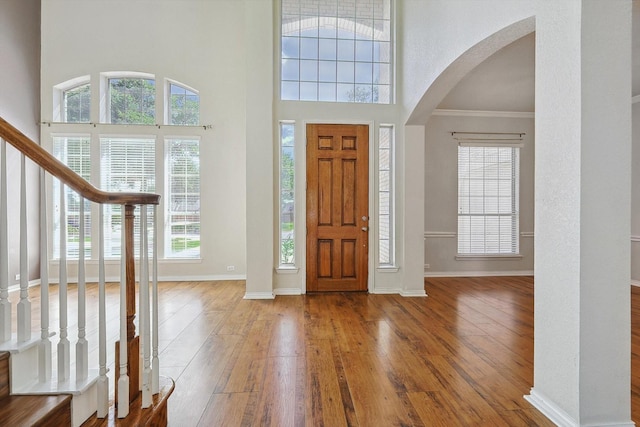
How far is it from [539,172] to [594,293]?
71 cm

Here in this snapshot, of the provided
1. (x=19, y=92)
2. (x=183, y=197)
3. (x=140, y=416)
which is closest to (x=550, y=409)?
(x=140, y=416)

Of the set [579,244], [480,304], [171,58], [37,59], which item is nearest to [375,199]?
[480,304]

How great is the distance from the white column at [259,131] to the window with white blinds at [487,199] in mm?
3351

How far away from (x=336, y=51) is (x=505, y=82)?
248 centimetres

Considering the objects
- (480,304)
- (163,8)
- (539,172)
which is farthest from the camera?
(163,8)

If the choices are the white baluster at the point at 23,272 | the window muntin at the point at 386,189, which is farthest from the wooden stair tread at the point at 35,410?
the window muntin at the point at 386,189

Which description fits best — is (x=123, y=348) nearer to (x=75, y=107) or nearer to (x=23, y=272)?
(x=23, y=272)

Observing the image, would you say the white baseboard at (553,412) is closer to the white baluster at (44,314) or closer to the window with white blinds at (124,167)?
the white baluster at (44,314)

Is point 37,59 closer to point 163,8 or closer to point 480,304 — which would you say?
point 163,8

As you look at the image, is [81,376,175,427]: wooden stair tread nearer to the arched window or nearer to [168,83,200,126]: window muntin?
the arched window

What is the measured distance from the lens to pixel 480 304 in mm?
3898

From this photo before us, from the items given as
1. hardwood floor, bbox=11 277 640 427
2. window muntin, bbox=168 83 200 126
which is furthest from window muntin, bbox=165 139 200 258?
hardwood floor, bbox=11 277 640 427

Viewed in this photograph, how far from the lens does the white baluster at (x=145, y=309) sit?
1518 millimetres

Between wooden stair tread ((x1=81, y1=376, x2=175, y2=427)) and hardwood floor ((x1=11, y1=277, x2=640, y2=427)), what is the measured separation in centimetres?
17
